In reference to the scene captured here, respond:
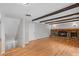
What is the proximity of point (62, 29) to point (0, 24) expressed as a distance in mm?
Answer: 6627

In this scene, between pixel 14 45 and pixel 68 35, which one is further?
pixel 68 35

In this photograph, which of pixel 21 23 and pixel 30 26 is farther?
pixel 30 26

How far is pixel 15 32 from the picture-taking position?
181 inches

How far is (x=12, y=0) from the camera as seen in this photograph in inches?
29.4

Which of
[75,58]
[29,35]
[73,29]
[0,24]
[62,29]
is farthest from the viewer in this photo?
[62,29]

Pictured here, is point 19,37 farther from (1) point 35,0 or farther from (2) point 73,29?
(2) point 73,29

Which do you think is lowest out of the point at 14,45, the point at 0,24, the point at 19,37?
the point at 14,45

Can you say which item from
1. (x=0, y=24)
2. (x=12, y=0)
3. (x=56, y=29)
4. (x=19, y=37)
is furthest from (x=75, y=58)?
(x=56, y=29)

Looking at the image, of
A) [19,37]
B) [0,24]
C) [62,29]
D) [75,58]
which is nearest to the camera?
[75,58]

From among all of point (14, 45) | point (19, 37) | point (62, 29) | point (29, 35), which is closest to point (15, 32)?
point (19, 37)

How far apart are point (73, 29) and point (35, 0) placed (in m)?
7.61

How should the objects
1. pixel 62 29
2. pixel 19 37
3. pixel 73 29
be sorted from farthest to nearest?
pixel 62 29, pixel 73 29, pixel 19 37

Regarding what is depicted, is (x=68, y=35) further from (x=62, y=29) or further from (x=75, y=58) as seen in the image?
(x=75, y=58)

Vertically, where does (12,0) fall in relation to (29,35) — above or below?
above
